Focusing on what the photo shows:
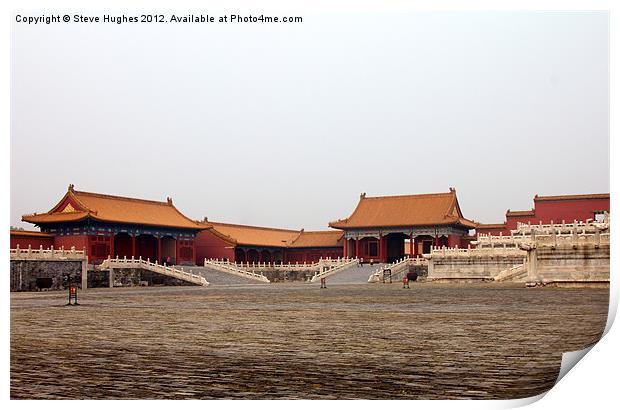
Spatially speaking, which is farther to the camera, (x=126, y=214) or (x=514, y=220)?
(x=126, y=214)

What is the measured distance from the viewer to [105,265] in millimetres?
36875

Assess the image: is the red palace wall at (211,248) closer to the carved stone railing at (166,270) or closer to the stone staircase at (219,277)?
the stone staircase at (219,277)

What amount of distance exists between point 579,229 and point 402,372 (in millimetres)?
22145

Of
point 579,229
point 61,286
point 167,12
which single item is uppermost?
point 167,12

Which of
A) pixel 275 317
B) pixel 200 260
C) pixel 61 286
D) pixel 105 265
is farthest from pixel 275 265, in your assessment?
pixel 275 317

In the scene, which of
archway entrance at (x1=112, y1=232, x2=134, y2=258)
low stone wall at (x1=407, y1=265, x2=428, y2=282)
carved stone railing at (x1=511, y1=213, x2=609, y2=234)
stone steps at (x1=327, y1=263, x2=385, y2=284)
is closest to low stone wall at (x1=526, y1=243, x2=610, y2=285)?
carved stone railing at (x1=511, y1=213, x2=609, y2=234)

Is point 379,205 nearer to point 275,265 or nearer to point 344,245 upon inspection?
point 344,245

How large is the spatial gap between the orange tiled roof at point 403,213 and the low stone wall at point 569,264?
71.6 ft

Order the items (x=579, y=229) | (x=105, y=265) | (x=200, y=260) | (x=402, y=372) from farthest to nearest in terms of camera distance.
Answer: (x=200, y=260)
(x=105, y=265)
(x=579, y=229)
(x=402, y=372)

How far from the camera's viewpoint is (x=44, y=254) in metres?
31.1

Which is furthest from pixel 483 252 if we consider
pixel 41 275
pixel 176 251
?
pixel 41 275

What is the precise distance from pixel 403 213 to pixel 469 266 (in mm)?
13141

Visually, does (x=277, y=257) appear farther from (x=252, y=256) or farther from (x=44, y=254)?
(x=44, y=254)

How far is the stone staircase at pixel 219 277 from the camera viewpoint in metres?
42.4
